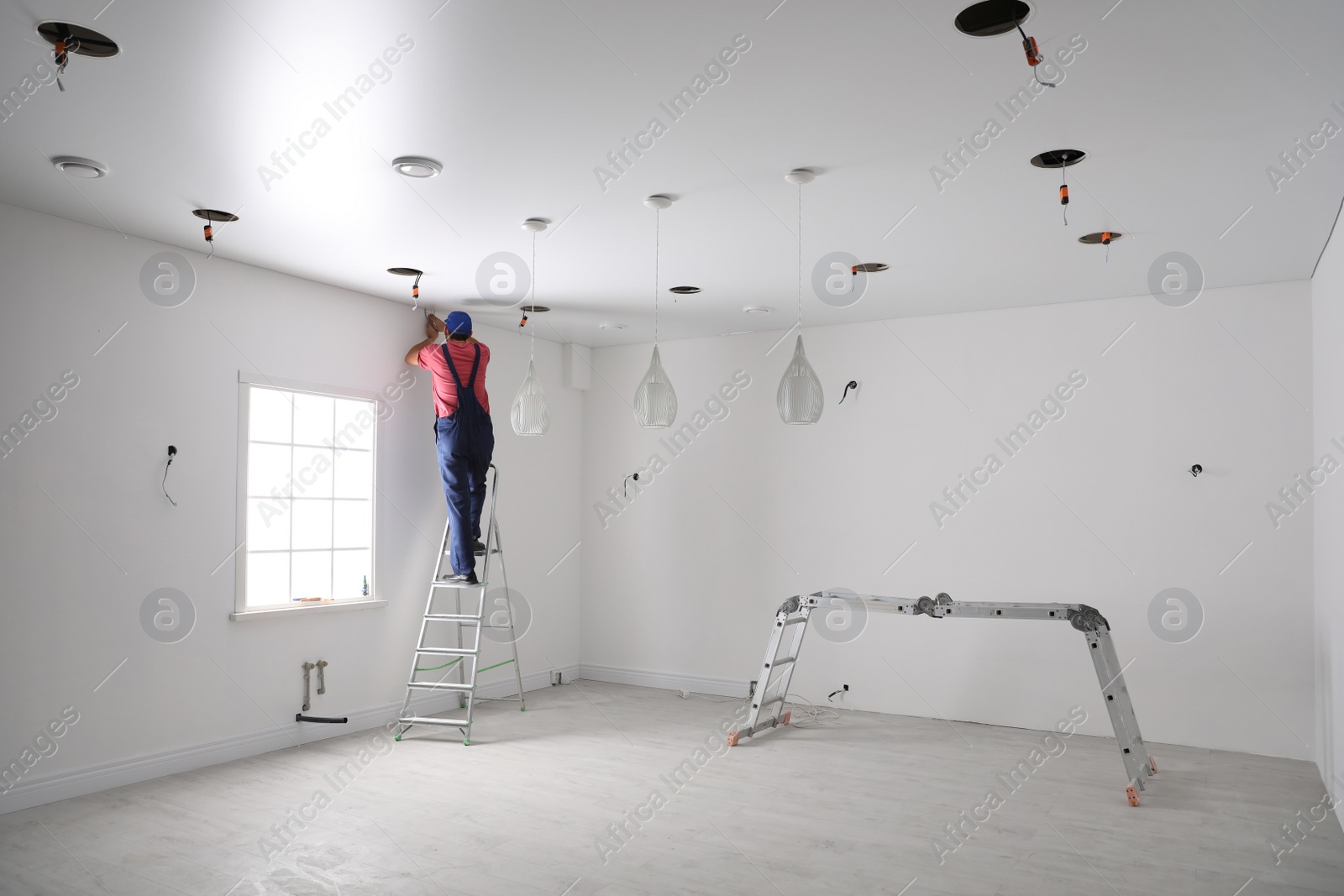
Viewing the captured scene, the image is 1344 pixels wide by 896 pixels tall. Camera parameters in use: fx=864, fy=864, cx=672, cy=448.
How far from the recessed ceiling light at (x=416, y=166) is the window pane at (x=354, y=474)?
263 cm

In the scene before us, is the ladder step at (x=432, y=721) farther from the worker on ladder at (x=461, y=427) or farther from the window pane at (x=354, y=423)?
the window pane at (x=354, y=423)

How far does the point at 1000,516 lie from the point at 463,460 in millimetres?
3647

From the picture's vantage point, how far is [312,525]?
545cm

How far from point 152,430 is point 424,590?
7.00 feet

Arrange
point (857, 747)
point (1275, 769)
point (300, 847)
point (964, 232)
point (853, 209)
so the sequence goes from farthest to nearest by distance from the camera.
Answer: point (857, 747)
point (1275, 769)
point (964, 232)
point (853, 209)
point (300, 847)

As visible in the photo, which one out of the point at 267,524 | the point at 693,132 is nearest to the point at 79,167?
the point at 267,524

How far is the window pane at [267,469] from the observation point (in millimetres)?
5094

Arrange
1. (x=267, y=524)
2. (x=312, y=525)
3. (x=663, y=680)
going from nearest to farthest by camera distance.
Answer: (x=267, y=524), (x=312, y=525), (x=663, y=680)

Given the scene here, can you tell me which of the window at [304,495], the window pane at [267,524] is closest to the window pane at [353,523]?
the window at [304,495]

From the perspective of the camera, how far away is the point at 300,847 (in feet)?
11.8

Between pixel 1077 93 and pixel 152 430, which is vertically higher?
pixel 1077 93

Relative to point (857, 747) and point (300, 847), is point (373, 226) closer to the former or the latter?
point (300, 847)

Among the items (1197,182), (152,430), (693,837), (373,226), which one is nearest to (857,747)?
(693,837)

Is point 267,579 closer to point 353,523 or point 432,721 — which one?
point 353,523
